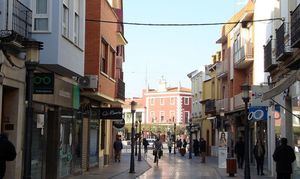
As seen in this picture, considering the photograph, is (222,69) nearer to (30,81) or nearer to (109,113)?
(109,113)

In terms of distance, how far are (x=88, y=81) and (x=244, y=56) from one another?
16.9 metres

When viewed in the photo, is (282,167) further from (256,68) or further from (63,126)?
(256,68)

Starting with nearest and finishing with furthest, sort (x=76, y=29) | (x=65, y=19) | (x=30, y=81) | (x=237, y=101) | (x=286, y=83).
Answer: (x=30, y=81) < (x=286, y=83) < (x=65, y=19) < (x=76, y=29) < (x=237, y=101)

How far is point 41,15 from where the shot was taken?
1809cm

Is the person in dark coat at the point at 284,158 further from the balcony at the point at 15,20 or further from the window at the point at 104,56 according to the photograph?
the window at the point at 104,56

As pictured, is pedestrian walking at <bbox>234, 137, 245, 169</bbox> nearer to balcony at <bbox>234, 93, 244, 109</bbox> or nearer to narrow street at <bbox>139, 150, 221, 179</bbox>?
narrow street at <bbox>139, 150, 221, 179</bbox>

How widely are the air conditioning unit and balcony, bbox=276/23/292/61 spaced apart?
25.1ft

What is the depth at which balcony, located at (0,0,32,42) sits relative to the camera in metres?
15.2

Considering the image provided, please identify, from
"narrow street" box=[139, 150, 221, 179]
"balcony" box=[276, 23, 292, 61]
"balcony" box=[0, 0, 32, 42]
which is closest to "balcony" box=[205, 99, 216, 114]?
"narrow street" box=[139, 150, 221, 179]

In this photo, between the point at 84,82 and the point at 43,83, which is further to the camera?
the point at 84,82

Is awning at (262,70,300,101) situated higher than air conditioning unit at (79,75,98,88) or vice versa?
air conditioning unit at (79,75,98,88)

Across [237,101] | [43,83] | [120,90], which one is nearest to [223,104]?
[237,101]

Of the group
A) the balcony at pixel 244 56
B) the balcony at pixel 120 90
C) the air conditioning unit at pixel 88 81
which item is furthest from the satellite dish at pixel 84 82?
the balcony at pixel 244 56

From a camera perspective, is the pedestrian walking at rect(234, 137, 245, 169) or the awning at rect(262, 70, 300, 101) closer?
the awning at rect(262, 70, 300, 101)
